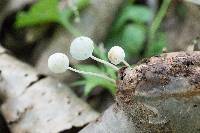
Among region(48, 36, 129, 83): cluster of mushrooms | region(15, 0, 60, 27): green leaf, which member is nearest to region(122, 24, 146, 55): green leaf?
region(15, 0, 60, 27): green leaf

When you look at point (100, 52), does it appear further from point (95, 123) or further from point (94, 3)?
point (95, 123)

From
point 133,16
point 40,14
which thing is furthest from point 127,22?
point 40,14

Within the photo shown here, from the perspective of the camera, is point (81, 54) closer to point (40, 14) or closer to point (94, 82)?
point (94, 82)

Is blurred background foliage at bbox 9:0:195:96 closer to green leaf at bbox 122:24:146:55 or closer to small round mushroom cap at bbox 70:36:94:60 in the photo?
green leaf at bbox 122:24:146:55

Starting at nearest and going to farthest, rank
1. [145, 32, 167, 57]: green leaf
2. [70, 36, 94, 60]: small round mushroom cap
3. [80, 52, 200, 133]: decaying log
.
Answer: [80, 52, 200, 133]: decaying log < [70, 36, 94, 60]: small round mushroom cap < [145, 32, 167, 57]: green leaf

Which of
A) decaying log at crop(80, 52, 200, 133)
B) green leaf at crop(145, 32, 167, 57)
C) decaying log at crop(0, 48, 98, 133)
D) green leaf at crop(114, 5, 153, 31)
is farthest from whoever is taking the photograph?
green leaf at crop(114, 5, 153, 31)
